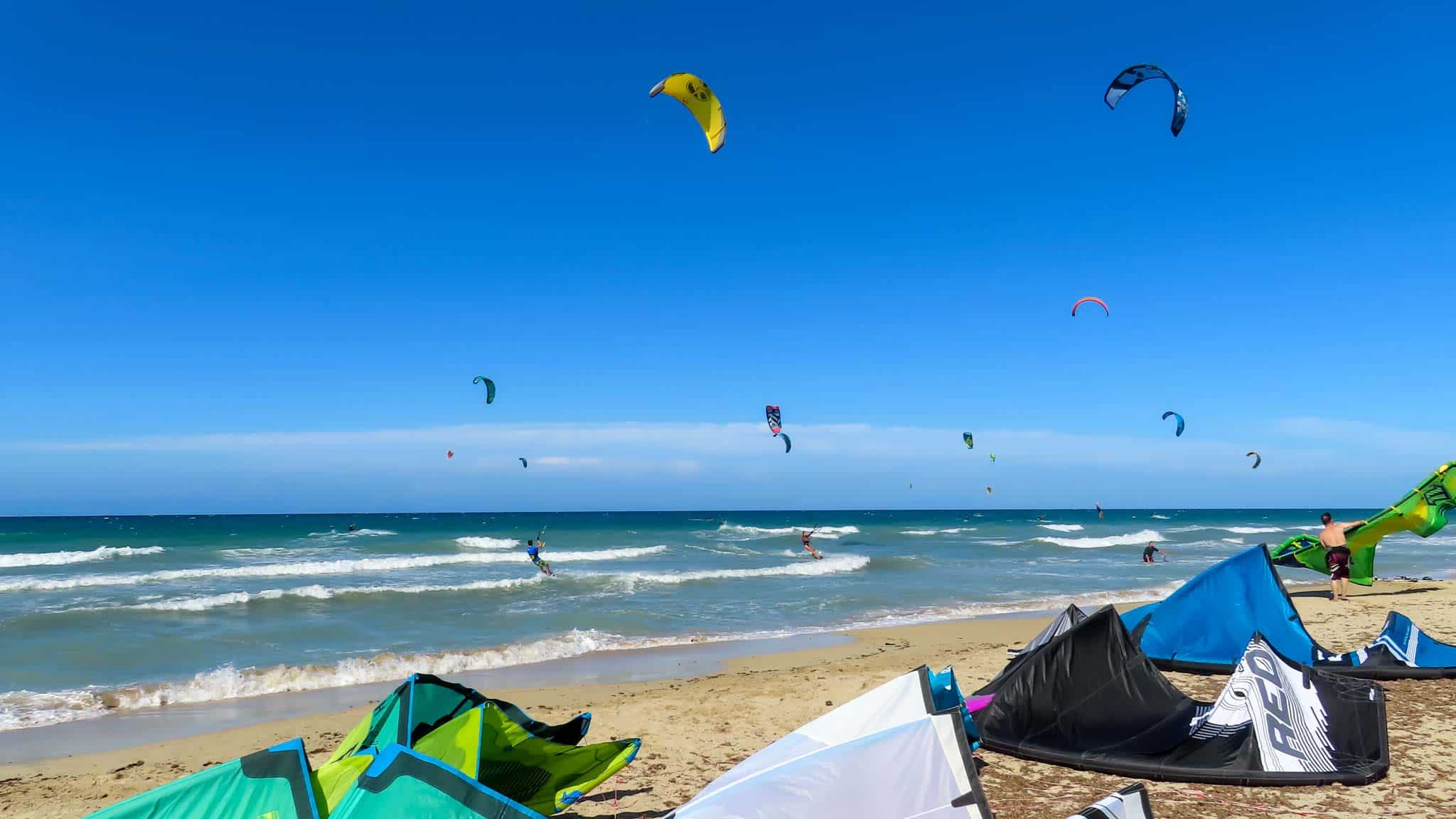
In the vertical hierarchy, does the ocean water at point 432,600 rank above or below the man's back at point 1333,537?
below

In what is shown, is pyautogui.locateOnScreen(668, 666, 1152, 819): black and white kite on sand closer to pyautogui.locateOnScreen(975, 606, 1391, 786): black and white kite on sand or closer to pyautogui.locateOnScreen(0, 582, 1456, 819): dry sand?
pyautogui.locateOnScreen(0, 582, 1456, 819): dry sand

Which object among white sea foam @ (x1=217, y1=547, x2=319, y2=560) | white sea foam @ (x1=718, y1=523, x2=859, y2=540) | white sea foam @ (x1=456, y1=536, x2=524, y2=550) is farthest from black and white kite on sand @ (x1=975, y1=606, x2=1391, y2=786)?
white sea foam @ (x1=718, y1=523, x2=859, y2=540)

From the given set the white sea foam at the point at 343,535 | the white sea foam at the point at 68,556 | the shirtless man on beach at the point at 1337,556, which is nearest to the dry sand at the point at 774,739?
the shirtless man on beach at the point at 1337,556

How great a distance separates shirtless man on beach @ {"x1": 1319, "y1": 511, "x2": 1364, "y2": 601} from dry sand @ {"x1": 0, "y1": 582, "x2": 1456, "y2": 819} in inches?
72.1

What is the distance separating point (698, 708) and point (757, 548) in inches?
1170

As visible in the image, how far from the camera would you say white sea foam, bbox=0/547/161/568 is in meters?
30.5

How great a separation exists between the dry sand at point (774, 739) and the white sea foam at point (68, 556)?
2860cm

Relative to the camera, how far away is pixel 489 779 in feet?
16.5

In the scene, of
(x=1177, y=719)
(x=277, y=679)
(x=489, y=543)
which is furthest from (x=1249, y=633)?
(x=489, y=543)

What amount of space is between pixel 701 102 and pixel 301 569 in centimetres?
2444

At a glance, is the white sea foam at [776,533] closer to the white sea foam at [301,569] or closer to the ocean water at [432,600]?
the ocean water at [432,600]

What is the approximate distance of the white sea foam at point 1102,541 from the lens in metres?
40.7

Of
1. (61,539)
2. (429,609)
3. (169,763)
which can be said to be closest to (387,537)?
(61,539)

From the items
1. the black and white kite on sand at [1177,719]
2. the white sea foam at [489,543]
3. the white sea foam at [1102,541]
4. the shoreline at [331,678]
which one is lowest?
the white sea foam at [1102,541]
